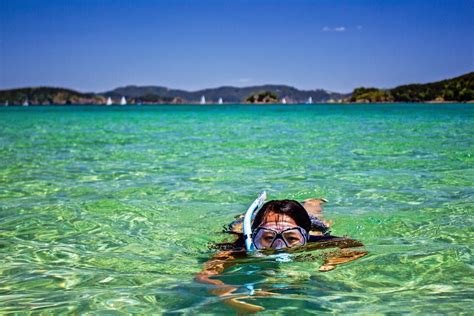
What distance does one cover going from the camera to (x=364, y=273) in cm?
411

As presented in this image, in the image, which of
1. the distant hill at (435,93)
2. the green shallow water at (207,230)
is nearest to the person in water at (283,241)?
the green shallow water at (207,230)

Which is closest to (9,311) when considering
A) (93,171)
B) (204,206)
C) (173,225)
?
(173,225)

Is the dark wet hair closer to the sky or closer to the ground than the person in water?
closer to the sky

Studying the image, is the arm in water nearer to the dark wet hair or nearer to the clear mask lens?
the clear mask lens

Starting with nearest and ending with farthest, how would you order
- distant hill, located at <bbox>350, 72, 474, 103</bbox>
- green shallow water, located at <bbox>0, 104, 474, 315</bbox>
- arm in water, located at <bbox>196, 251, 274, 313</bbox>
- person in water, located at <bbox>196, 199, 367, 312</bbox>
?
arm in water, located at <bbox>196, 251, 274, 313</bbox>, green shallow water, located at <bbox>0, 104, 474, 315</bbox>, person in water, located at <bbox>196, 199, 367, 312</bbox>, distant hill, located at <bbox>350, 72, 474, 103</bbox>

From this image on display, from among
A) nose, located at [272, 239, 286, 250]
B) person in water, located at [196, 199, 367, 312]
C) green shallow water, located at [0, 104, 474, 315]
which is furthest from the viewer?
nose, located at [272, 239, 286, 250]

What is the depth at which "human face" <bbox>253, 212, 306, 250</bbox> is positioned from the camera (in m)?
4.61

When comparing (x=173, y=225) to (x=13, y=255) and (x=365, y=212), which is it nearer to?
(x=13, y=255)

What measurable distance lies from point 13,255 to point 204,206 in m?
3.08

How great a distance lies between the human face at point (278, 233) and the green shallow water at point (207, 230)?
0.86ft

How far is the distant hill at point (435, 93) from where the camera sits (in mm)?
142225

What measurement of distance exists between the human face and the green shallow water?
262 millimetres

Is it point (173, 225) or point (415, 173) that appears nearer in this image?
point (173, 225)

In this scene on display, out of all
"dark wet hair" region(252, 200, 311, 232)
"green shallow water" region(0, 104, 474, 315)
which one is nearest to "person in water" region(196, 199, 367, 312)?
"dark wet hair" region(252, 200, 311, 232)
